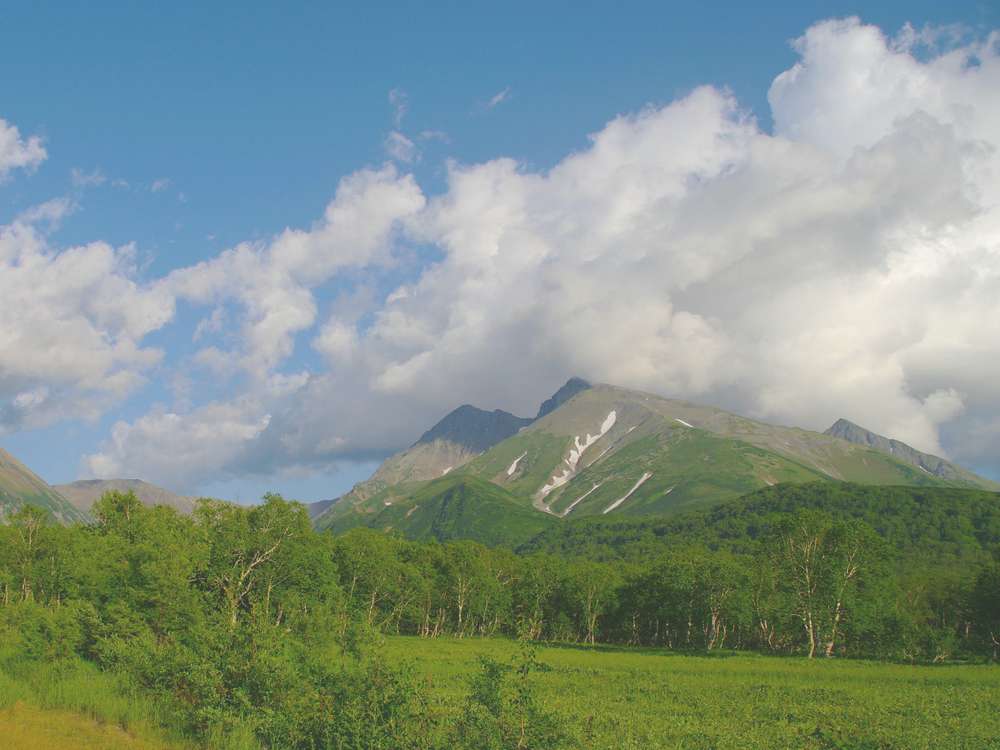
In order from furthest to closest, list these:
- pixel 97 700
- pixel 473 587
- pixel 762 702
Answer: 1. pixel 473 587
2. pixel 762 702
3. pixel 97 700

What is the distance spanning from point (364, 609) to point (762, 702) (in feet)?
230

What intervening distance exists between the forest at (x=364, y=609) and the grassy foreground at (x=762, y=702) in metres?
2.60

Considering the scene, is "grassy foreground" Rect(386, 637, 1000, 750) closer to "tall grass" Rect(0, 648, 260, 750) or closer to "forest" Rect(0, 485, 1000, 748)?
"forest" Rect(0, 485, 1000, 748)

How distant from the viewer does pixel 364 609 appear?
→ 102 m

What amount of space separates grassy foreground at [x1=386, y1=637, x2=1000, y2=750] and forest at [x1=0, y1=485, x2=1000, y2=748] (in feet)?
8.51

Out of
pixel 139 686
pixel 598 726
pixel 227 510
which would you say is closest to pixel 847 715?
pixel 598 726

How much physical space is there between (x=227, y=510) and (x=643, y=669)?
46.0 m

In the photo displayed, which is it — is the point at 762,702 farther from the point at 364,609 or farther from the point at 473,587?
the point at 473,587

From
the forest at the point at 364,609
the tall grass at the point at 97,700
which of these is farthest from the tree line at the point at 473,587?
the tall grass at the point at 97,700

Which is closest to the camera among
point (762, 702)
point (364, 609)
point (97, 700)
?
point (97, 700)

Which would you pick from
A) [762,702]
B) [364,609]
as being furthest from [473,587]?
[762,702]

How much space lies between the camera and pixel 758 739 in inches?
1246

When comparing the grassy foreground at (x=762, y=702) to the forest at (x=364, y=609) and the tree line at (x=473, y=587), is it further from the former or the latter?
the tree line at (x=473, y=587)

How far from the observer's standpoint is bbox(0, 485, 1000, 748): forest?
20844 mm
